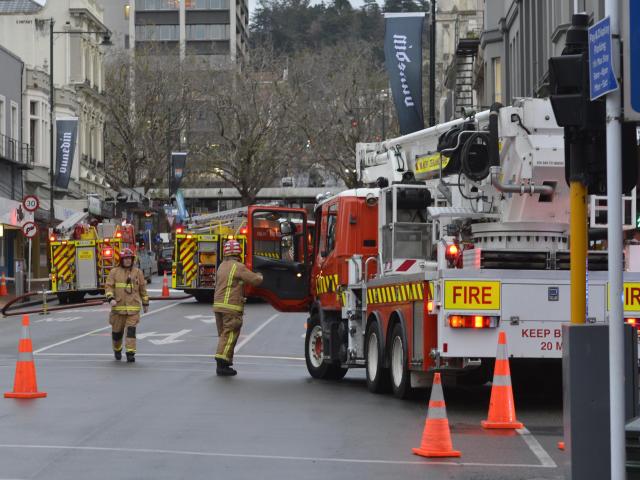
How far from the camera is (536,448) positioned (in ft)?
41.8

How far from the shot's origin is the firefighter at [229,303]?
20156 millimetres

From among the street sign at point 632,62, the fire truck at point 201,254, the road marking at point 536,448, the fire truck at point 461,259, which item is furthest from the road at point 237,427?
the fire truck at point 201,254

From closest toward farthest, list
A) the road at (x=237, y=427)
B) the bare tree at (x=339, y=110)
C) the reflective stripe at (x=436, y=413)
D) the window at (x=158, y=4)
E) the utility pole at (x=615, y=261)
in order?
the utility pole at (x=615, y=261) < the road at (x=237, y=427) < the reflective stripe at (x=436, y=413) < the bare tree at (x=339, y=110) < the window at (x=158, y=4)

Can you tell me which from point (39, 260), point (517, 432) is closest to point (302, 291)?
point (517, 432)

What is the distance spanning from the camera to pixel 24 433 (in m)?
13.2

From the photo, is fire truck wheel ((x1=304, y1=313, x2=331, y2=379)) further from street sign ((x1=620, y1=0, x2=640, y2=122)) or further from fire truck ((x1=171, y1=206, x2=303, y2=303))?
fire truck ((x1=171, y1=206, x2=303, y2=303))

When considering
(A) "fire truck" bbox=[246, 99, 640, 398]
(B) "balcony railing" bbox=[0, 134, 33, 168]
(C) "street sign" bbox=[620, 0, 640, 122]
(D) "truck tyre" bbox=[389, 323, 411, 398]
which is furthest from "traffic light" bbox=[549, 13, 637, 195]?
(B) "balcony railing" bbox=[0, 134, 33, 168]

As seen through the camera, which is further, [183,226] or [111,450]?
[183,226]

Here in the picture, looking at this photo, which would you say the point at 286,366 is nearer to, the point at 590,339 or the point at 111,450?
the point at 111,450

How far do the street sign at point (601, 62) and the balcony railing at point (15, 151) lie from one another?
5004 centimetres

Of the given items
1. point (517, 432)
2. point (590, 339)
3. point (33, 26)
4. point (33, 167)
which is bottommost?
point (517, 432)

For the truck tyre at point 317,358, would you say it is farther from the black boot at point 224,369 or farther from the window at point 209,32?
the window at point 209,32

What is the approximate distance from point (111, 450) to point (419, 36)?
24.8 metres

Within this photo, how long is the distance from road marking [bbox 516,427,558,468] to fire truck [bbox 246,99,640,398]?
4.87 feet
